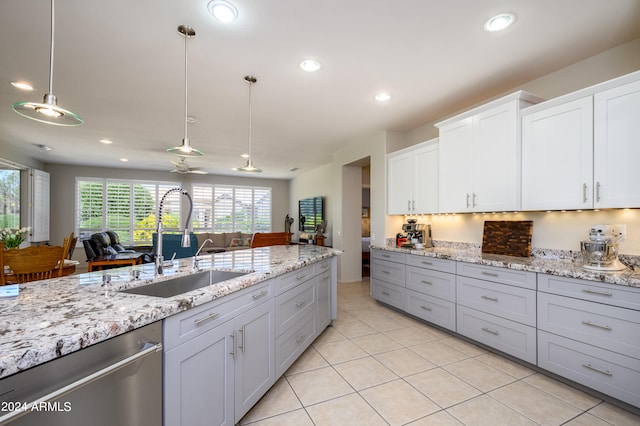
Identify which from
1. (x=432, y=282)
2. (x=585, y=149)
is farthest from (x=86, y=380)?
(x=585, y=149)

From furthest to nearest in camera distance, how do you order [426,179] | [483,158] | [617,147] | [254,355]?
[426,179], [483,158], [617,147], [254,355]

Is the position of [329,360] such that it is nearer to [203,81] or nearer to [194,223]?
[203,81]

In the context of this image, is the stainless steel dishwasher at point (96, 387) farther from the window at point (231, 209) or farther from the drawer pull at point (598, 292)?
the window at point (231, 209)

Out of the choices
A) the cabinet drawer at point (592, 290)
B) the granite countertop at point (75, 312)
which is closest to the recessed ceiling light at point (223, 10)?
the granite countertop at point (75, 312)

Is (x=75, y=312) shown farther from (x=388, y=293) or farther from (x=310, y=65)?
(x=388, y=293)

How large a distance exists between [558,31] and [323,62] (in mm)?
1880

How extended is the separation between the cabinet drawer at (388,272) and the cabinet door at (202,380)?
2737mm

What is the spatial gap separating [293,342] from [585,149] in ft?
9.55

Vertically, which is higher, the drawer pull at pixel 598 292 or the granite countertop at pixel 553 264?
the granite countertop at pixel 553 264

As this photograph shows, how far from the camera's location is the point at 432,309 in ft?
10.9

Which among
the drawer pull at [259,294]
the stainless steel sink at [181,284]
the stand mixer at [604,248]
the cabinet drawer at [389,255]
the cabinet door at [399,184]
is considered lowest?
the cabinet drawer at [389,255]

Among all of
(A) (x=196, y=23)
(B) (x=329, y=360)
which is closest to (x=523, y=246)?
(B) (x=329, y=360)

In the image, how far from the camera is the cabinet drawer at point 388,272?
381 cm

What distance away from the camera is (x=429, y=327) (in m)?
3.43
